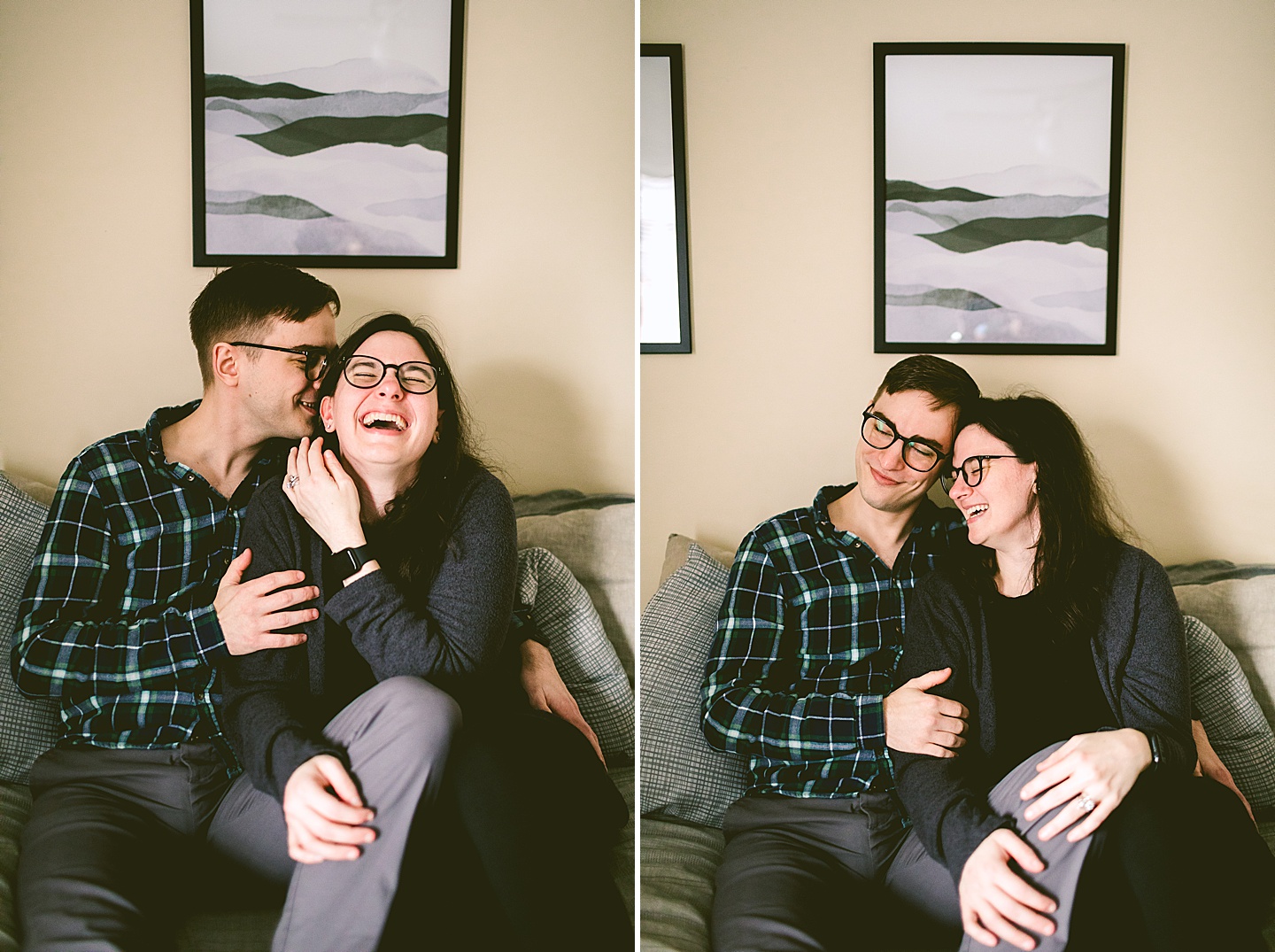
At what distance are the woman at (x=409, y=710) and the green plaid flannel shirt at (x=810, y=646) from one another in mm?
211

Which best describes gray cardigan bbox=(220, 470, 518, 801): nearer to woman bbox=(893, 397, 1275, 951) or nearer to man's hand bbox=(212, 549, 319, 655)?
man's hand bbox=(212, 549, 319, 655)

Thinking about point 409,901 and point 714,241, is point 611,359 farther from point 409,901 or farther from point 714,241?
point 409,901

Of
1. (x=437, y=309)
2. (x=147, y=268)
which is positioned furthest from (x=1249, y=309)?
(x=147, y=268)

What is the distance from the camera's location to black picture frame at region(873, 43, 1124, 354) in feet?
4.11

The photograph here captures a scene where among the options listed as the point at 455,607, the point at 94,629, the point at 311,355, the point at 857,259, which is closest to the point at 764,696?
the point at 455,607

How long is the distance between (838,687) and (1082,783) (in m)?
0.31

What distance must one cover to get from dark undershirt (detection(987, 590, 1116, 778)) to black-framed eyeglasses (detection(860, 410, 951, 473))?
0.21m

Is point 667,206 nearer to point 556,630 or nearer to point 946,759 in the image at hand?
point 556,630

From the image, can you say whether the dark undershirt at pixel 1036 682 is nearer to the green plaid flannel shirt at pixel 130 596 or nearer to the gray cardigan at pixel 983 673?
the gray cardigan at pixel 983 673

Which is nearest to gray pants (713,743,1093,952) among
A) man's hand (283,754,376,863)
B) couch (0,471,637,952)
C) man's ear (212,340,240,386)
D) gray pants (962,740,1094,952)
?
gray pants (962,740,1094,952)

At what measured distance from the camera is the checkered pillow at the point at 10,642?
113 centimetres

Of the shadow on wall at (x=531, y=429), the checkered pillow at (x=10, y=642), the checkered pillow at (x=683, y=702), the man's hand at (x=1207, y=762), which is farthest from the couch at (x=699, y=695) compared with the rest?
the checkered pillow at (x=10, y=642)

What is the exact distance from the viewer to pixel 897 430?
1178 mm

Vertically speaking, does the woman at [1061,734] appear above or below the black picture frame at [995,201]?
below
